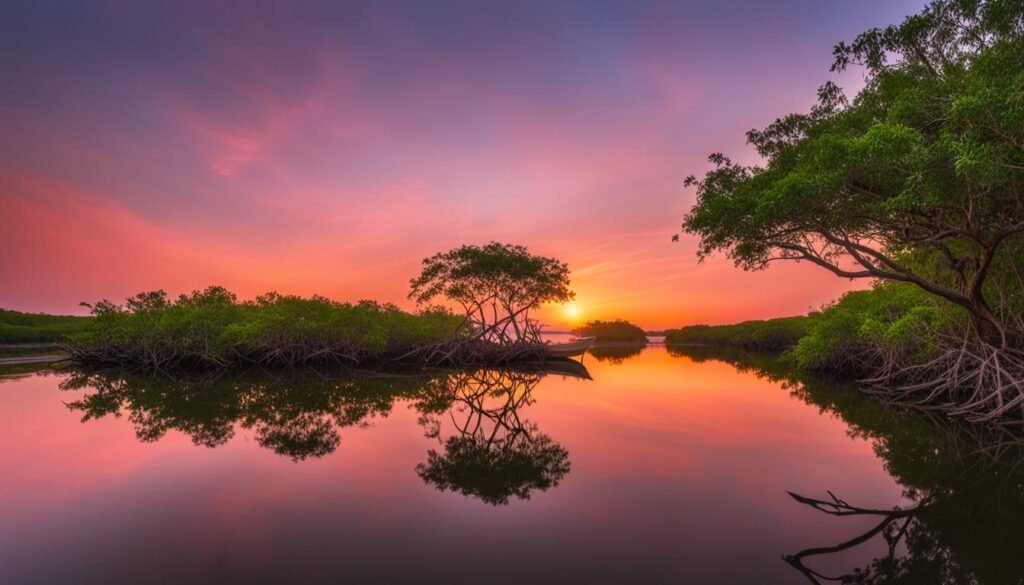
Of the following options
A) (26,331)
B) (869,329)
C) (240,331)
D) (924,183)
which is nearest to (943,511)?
(924,183)

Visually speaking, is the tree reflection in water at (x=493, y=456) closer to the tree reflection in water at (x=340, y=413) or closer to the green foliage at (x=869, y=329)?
the tree reflection in water at (x=340, y=413)

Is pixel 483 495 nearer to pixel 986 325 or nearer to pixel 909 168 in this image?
pixel 909 168

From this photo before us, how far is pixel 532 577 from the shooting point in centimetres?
355

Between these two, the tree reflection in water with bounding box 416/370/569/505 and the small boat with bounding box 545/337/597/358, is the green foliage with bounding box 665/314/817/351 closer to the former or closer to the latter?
the small boat with bounding box 545/337/597/358

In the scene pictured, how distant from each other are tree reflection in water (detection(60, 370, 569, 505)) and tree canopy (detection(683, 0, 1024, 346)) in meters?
6.73

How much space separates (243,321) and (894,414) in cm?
2982

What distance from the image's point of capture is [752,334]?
58562 millimetres

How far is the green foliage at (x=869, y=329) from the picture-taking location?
13328 millimetres

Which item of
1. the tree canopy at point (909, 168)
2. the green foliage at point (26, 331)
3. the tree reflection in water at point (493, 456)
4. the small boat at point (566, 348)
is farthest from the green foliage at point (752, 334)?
the green foliage at point (26, 331)

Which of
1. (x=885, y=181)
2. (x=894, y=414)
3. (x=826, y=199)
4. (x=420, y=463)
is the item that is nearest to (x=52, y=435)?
(x=420, y=463)

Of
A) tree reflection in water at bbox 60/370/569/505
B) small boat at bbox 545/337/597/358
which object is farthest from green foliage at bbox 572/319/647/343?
tree reflection in water at bbox 60/370/569/505

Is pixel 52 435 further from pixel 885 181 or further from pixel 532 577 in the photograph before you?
pixel 885 181

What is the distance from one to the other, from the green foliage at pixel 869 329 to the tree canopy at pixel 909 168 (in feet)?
6.95

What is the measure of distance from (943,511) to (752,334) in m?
61.3
